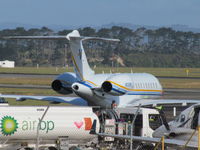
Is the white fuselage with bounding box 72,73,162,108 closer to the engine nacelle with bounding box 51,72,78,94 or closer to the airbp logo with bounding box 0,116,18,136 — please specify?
the engine nacelle with bounding box 51,72,78,94

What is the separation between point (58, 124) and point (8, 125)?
1774 millimetres

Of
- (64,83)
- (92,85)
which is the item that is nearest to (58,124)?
(92,85)

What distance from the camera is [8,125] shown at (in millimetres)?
20188

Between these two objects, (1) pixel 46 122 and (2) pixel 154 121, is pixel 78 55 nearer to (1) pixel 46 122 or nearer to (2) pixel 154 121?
(2) pixel 154 121

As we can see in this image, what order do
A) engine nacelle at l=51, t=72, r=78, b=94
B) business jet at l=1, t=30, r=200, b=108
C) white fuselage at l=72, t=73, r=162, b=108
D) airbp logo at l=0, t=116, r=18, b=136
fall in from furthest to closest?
engine nacelle at l=51, t=72, r=78, b=94 → white fuselage at l=72, t=73, r=162, b=108 → business jet at l=1, t=30, r=200, b=108 → airbp logo at l=0, t=116, r=18, b=136

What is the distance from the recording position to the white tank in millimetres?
20312

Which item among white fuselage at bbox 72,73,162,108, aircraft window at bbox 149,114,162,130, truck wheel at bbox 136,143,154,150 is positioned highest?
aircraft window at bbox 149,114,162,130

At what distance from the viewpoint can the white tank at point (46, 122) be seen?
20312 mm

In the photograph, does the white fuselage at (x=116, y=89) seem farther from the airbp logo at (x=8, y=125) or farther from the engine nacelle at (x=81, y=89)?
the airbp logo at (x=8, y=125)

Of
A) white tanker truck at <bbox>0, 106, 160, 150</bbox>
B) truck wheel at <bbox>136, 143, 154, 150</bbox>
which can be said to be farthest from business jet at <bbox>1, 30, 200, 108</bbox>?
truck wheel at <bbox>136, 143, 154, 150</bbox>

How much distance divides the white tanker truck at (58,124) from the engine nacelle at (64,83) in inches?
539

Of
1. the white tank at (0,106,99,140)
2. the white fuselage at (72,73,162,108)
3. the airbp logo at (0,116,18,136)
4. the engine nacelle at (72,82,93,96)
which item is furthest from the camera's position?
Answer: the white fuselage at (72,73,162,108)

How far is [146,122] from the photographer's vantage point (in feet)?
72.0

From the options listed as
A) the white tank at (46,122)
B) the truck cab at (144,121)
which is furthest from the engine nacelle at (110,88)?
the white tank at (46,122)
